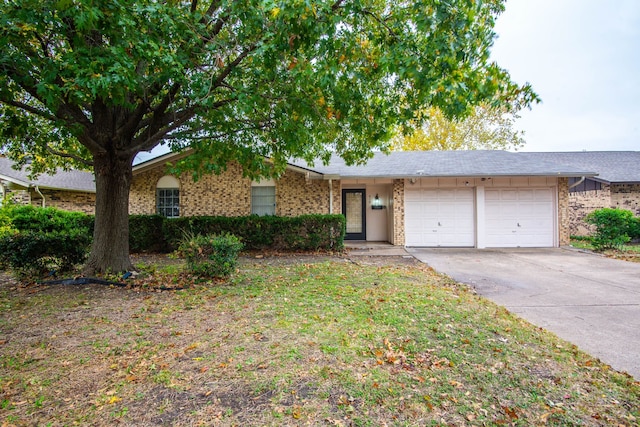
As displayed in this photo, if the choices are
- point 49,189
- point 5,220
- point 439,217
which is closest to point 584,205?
point 439,217

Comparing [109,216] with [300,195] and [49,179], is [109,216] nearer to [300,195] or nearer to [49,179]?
[300,195]

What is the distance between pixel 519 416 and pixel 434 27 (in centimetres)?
465

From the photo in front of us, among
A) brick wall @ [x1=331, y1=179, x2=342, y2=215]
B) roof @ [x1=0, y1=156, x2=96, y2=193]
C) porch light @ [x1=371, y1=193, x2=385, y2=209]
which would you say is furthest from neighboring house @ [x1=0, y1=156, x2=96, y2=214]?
porch light @ [x1=371, y1=193, x2=385, y2=209]

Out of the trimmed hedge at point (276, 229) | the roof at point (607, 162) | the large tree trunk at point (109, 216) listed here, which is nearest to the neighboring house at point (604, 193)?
the roof at point (607, 162)

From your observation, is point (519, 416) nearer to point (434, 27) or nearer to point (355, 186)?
point (434, 27)

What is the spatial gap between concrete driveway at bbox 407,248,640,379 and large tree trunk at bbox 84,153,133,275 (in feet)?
23.8

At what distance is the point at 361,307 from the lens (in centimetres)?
476

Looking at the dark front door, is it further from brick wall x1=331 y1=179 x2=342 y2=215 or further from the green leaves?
the green leaves

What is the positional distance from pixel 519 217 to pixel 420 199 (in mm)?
3771

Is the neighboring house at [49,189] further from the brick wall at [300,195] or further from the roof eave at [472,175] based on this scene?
the roof eave at [472,175]

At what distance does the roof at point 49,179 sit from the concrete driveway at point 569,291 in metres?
14.1

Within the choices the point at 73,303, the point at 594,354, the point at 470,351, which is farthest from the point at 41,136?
the point at 594,354

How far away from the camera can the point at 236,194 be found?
1266 cm

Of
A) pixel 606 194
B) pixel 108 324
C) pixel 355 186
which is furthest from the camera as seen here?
pixel 606 194
